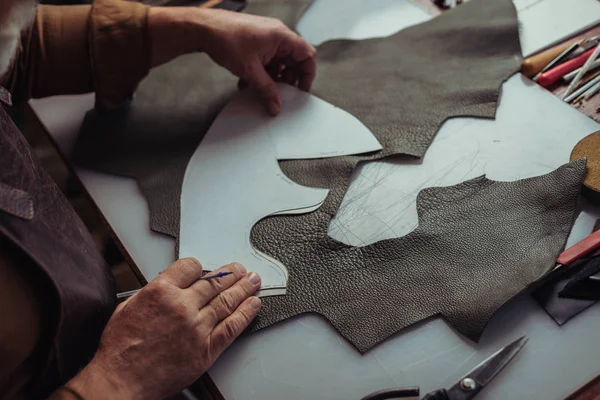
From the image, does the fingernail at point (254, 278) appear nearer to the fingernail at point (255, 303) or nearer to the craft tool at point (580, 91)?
the fingernail at point (255, 303)

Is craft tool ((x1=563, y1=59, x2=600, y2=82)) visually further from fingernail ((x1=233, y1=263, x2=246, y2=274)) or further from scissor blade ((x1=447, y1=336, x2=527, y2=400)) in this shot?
fingernail ((x1=233, y1=263, x2=246, y2=274))

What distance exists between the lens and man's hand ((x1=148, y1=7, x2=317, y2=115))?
3.47 ft

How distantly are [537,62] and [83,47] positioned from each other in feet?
2.81

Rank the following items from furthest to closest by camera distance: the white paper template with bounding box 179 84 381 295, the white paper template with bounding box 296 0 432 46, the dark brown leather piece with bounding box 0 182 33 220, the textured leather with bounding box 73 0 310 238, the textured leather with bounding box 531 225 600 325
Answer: the white paper template with bounding box 296 0 432 46 < the textured leather with bounding box 73 0 310 238 < the white paper template with bounding box 179 84 381 295 < the textured leather with bounding box 531 225 600 325 < the dark brown leather piece with bounding box 0 182 33 220

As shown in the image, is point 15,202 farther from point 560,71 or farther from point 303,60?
point 560,71

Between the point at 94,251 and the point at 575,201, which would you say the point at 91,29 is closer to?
the point at 94,251

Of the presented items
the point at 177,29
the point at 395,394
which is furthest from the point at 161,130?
the point at 395,394

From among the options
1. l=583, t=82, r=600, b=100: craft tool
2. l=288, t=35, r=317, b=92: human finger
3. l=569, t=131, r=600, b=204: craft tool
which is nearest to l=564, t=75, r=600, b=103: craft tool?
l=583, t=82, r=600, b=100: craft tool

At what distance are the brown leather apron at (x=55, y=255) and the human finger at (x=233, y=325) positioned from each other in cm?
17

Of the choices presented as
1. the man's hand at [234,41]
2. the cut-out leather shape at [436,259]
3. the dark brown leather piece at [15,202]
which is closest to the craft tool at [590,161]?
the cut-out leather shape at [436,259]

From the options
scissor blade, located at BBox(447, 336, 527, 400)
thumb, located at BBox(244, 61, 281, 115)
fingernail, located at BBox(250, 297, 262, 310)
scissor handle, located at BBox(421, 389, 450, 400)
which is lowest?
fingernail, located at BBox(250, 297, 262, 310)

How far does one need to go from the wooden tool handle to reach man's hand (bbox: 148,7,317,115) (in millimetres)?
407

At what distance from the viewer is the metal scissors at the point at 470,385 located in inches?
27.4

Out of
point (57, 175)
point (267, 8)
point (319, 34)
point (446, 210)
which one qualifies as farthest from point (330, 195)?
point (57, 175)
